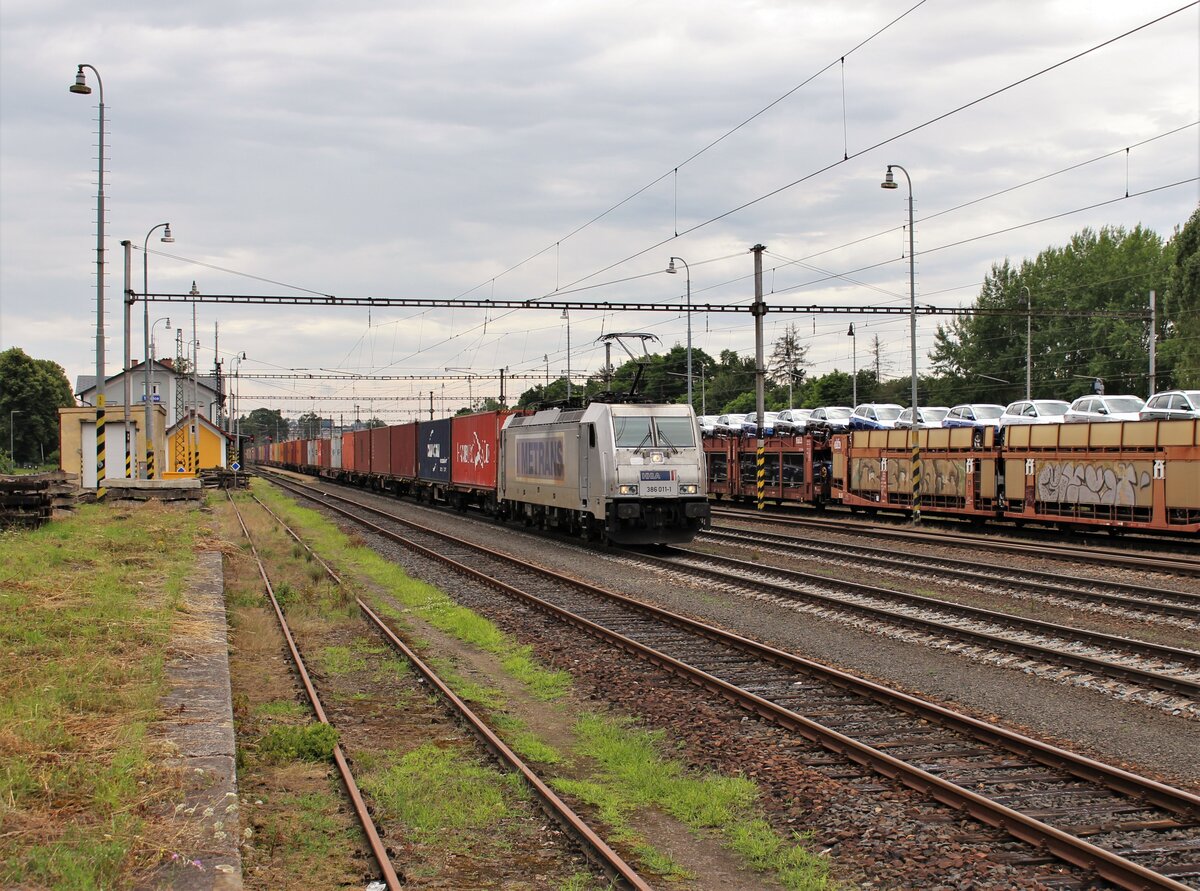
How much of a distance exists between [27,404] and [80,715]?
97.0 m

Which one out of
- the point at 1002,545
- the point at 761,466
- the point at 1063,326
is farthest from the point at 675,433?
the point at 1063,326

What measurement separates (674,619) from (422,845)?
7.21 m

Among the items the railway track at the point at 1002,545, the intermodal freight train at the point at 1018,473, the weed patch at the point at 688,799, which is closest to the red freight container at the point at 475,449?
the railway track at the point at 1002,545

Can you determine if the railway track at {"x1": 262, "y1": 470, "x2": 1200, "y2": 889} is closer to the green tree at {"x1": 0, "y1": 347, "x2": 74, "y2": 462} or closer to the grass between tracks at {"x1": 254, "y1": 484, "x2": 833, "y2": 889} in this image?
the grass between tracks at {"x1": 254, "y1": 484, "x2": 833, "y2": 889}

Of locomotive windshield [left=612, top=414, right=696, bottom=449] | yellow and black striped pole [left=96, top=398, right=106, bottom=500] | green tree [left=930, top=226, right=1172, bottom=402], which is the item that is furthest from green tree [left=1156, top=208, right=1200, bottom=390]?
yellow and black striped pole [left=96, top=398, right=106, bottom=500]

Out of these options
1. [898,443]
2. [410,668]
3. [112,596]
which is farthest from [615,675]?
[898,443]

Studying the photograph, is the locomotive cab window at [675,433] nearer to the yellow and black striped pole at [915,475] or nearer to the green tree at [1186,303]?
the yellow and black striped pole at [915,475]

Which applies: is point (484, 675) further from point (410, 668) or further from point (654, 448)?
point (654, 448)

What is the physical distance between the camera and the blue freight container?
3766 cm

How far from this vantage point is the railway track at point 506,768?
5500 millimetres

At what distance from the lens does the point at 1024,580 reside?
1634 centimetres

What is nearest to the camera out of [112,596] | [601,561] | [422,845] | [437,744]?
[422,845]

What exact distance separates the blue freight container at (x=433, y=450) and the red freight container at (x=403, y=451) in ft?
3.19

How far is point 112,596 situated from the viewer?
12.9 metres
